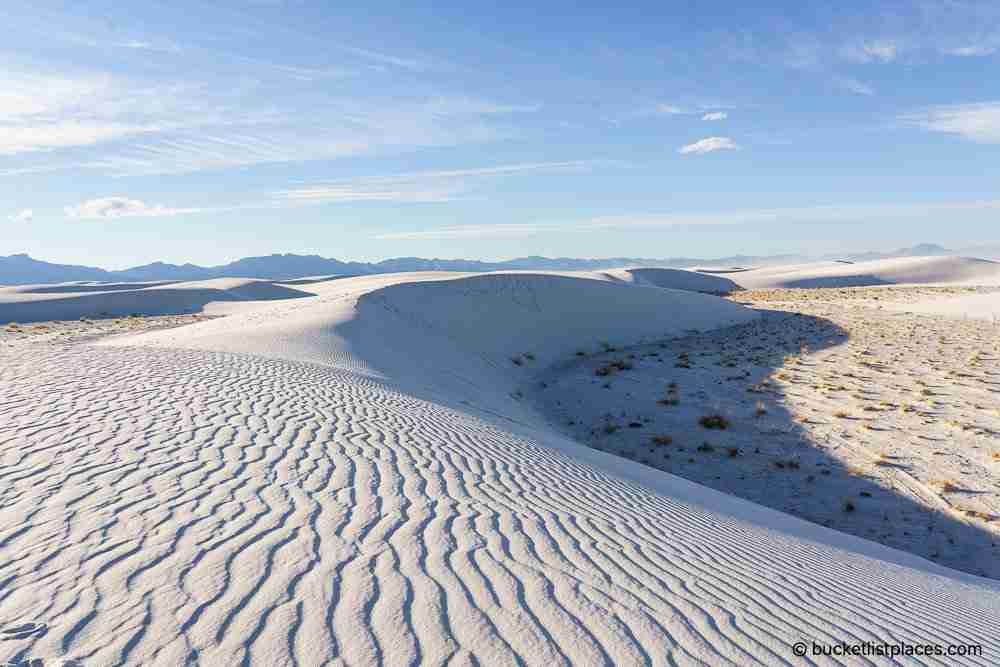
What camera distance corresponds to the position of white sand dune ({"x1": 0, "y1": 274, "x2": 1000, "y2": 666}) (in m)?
2.73

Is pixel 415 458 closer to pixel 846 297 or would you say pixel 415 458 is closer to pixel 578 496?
pixel 578 496

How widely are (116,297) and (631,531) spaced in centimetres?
4072

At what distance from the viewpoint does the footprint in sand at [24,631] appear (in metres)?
2.54

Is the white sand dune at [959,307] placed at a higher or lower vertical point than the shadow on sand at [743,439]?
higher

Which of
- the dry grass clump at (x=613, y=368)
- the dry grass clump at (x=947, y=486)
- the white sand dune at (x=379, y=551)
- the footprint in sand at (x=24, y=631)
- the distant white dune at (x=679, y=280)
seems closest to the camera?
the footprint in sand at (x=24, y=631)

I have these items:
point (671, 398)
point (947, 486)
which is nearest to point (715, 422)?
point (671, 398)

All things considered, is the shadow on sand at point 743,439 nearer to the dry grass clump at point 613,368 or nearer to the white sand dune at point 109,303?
the dry grass clump at point 613,368

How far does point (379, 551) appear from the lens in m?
3.64

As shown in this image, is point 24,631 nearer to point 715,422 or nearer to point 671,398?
point 715,422

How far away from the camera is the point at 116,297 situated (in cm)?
3734

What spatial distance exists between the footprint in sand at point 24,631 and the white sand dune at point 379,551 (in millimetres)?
10

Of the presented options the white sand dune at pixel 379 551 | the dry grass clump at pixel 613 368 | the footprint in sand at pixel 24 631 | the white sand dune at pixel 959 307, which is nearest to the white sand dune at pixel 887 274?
the white sand dune at pixel 959 307

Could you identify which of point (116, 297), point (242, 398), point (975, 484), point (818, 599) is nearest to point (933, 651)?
point (818, 599)

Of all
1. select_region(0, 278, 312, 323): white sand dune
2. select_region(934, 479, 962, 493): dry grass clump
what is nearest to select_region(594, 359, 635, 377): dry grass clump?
select_region(934, 479, 962, 493): dry grass clump
